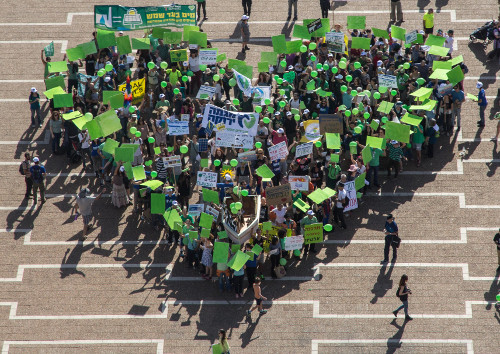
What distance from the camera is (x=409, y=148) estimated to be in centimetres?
3809

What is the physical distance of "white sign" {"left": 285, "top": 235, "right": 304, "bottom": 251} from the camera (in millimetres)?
34031

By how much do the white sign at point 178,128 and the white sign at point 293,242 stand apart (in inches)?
221

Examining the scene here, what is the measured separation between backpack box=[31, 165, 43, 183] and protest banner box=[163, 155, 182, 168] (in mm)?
4165

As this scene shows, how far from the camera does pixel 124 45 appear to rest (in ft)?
135

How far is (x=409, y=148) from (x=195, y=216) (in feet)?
26.4

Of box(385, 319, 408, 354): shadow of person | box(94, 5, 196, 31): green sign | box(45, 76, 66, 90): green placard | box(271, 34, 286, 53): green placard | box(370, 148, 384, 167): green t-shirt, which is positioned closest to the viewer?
box(385, 319, 408, 354): shadow of person

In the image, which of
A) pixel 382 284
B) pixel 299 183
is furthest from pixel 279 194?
pixel 382 284

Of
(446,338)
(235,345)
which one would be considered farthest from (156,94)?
(446,338)

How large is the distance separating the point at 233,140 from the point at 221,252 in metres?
4.80

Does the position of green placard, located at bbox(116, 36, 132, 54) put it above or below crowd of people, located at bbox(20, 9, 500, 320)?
above

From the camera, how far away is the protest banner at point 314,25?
41.2 m

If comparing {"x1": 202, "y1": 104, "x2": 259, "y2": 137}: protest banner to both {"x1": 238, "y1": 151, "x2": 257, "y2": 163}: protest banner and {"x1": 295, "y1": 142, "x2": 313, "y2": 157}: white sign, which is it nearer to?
{"x1": 238, "y1": 151, "x2": 257, "y2": 163}: protest banner

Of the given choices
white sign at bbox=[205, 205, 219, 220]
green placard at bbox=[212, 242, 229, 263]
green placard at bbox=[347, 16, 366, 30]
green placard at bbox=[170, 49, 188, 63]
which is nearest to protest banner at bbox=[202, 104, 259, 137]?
white sign at bbox=[205, 205, 219, 220]

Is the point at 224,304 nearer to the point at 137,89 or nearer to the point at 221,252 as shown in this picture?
the point at 221,252
